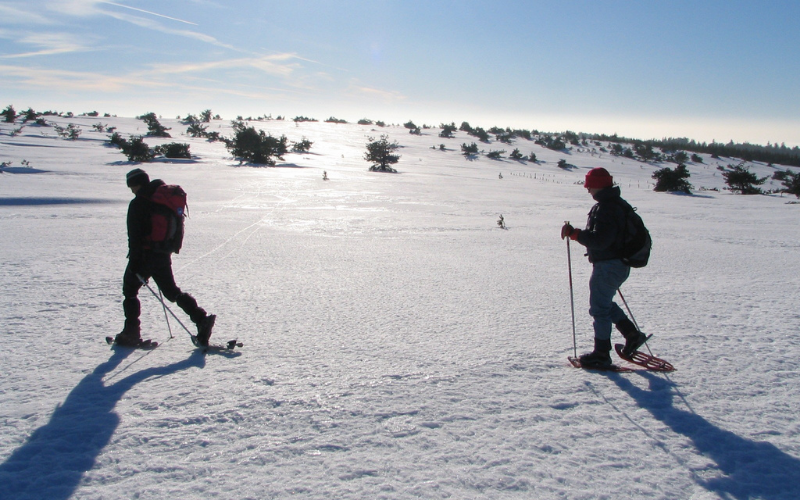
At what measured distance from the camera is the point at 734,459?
2.28 m

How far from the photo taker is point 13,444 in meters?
2.25

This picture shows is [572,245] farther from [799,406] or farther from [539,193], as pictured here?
[539,193]

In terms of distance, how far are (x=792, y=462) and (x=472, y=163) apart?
27.9 metres

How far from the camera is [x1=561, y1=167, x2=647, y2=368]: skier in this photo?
312cm

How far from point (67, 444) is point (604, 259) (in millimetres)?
3376

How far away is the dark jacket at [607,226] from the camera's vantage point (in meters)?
3.11

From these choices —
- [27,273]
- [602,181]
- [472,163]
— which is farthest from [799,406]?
[472,163]

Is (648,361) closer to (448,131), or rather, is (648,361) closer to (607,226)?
(607,226)

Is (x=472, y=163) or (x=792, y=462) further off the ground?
(x=472, y=163)

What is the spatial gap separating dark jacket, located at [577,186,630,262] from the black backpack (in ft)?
0.09

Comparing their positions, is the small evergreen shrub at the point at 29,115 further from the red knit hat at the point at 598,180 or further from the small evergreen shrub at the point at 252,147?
the red knit hat at the point at 598,180

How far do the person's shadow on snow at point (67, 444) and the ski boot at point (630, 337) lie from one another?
3312 millimetres

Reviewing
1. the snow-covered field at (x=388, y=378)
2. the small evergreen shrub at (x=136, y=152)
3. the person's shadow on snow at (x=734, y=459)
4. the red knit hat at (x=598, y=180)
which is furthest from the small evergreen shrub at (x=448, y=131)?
the person's shadow on snow at (x=734, y=459)

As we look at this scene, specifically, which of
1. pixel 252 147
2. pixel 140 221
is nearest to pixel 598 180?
pixel 140 221
